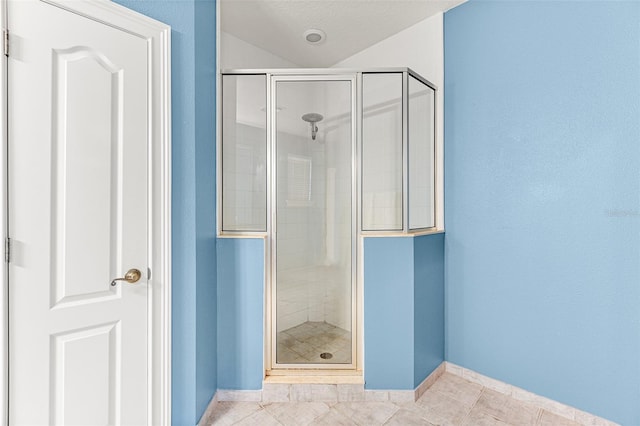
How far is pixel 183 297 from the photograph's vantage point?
161 centimetres

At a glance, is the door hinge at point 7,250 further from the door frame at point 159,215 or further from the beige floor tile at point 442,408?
the beige floor tile at point 442,408

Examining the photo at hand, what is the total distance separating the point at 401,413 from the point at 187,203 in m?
1.80

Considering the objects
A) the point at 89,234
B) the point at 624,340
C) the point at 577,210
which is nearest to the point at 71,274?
the point at 89,234

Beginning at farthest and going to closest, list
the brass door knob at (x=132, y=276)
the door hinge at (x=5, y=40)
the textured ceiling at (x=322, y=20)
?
the textured ceiling at (x=322, y=20)
the brass door knob at (x=132, y=276)
the door hinge at (x=5, y=40)

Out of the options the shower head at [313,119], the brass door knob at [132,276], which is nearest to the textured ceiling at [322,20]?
the shower head at [313,119]

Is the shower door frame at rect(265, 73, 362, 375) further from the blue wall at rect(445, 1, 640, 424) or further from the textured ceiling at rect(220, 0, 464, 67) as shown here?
the blue wall at rect(445, 1, 640, 424)

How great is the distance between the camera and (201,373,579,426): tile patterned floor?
1748 millimetres

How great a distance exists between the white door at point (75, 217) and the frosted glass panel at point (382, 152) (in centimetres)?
132

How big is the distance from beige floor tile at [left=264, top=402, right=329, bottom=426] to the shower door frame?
186mm

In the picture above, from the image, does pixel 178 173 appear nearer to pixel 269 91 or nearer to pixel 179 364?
pixel 269 91

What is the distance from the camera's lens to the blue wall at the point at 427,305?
6.43 ft

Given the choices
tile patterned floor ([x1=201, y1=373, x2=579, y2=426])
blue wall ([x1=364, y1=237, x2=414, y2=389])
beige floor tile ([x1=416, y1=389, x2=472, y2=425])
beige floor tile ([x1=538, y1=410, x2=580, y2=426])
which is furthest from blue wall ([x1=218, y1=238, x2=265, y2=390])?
beige floor tile ([x1=538, y1=410, x2=580, y2=426])

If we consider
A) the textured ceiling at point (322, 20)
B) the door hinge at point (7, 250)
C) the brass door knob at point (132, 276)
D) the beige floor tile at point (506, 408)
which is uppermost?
the textured ceiling at point (322, 20)

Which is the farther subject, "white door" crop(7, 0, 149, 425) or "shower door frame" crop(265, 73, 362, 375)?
"shower door frame" crop(265, 73, 362, 375)
